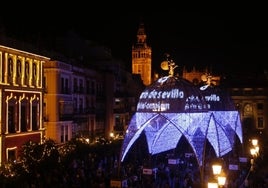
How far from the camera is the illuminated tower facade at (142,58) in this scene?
122m

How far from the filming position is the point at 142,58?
122188mm

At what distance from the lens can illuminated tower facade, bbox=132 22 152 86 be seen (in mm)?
122125

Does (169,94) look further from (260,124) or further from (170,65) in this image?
(260,124)

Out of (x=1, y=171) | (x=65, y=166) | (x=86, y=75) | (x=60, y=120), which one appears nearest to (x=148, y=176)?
(x=65, y=166)

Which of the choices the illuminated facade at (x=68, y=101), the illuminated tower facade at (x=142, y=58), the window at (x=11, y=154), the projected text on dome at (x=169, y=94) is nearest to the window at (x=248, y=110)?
the illuminated tower facade at (x=142, y=58)

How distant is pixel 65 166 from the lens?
33969 millimetres

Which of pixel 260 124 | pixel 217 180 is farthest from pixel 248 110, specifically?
pixel 217 180

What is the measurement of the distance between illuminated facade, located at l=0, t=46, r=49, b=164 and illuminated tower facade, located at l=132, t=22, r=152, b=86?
80.4m

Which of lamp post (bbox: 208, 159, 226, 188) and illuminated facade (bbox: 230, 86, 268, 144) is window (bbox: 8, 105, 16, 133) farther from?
illuminated facade (bbox: 230, 86, 268, 144)

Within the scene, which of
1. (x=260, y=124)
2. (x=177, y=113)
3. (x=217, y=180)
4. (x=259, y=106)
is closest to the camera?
(x=217, y=180)

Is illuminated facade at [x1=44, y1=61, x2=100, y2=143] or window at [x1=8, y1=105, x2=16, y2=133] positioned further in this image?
illuminated facade at [x1=44, y1=61, x2=100, y2=143]

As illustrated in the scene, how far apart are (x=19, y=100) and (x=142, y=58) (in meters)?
85.8

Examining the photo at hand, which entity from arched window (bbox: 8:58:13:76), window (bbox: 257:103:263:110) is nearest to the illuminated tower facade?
window (bbox: 257:103:263:110)

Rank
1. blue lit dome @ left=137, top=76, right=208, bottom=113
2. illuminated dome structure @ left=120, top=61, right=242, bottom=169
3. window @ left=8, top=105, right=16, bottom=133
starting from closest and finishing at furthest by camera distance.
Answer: illuminated dome structure @ left=120, top=61, right=242, bottom=169 < blue lit dome @ left=137, top=76, right=208, bottom=113 < window @ left=8, top=105, right=16, bottom=133
